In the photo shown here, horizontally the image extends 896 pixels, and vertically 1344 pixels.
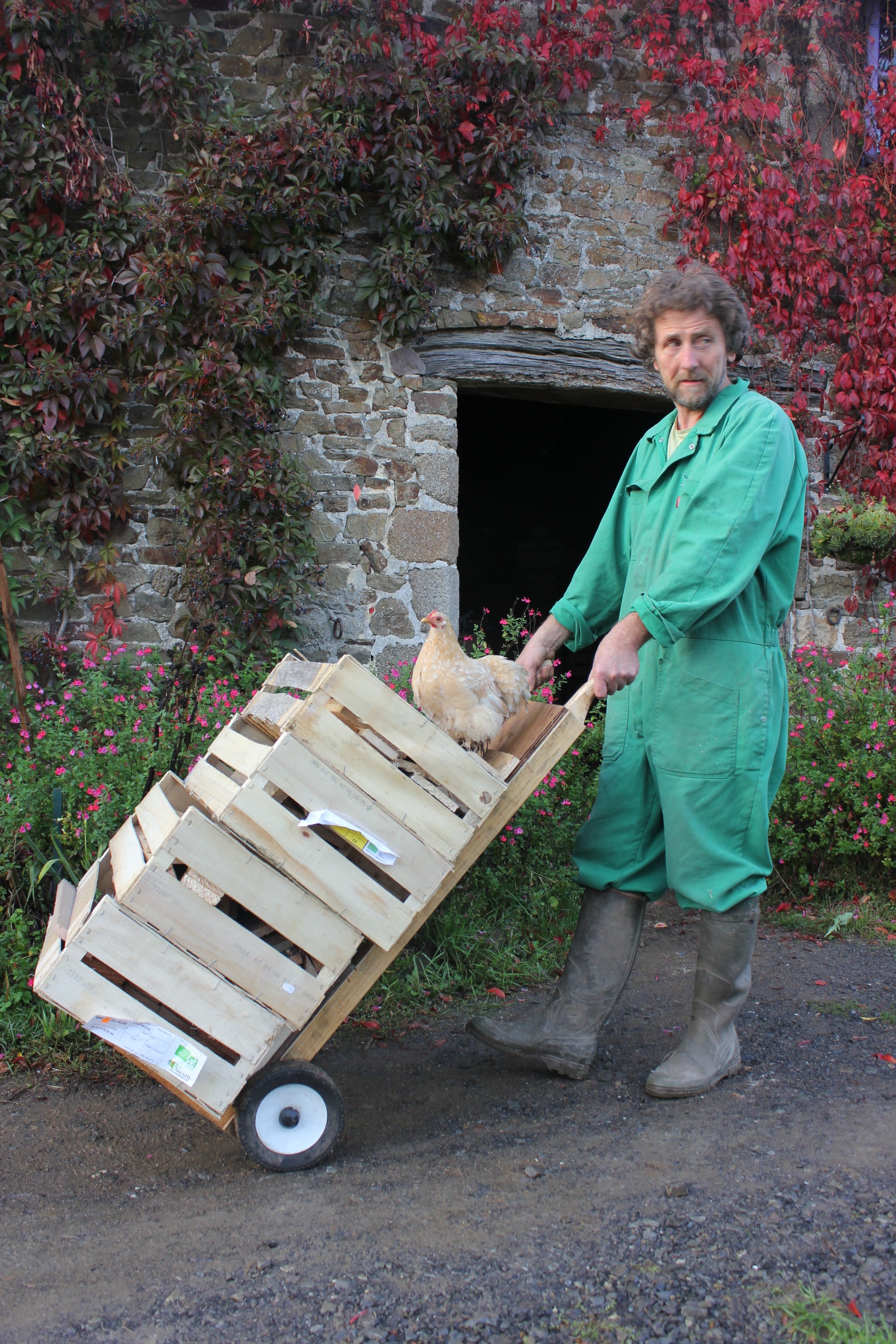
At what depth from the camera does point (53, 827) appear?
128 inches

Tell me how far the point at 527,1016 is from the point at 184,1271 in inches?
45.7

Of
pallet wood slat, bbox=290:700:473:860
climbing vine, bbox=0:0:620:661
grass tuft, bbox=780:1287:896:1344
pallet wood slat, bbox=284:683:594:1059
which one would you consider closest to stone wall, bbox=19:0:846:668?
climbing vine, bbox=0:0:620:661

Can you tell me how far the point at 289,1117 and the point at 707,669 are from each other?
1.43 meters

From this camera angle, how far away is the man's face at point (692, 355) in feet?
8.14

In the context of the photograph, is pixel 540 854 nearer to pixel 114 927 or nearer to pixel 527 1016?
pixel 527 1016

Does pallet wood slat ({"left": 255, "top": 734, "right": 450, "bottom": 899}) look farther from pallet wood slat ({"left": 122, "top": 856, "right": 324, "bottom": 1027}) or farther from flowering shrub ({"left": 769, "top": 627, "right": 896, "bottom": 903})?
flowering shrub ({"left": 769, "top": 627, "right": 896, "bottom": 903})

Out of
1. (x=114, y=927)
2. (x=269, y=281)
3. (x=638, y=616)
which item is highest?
(x=269, y=281)

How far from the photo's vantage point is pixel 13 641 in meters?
4.29

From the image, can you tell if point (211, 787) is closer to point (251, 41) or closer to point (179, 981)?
point (179, 981)

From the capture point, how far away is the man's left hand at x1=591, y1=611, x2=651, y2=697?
227cm

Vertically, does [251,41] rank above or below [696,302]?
above

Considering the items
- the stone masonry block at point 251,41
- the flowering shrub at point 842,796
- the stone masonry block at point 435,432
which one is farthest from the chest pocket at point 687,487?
the stone masonry block at point 251,41

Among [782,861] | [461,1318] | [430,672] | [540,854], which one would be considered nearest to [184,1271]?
[461,1318]

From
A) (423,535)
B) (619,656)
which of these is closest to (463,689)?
(619,656)
